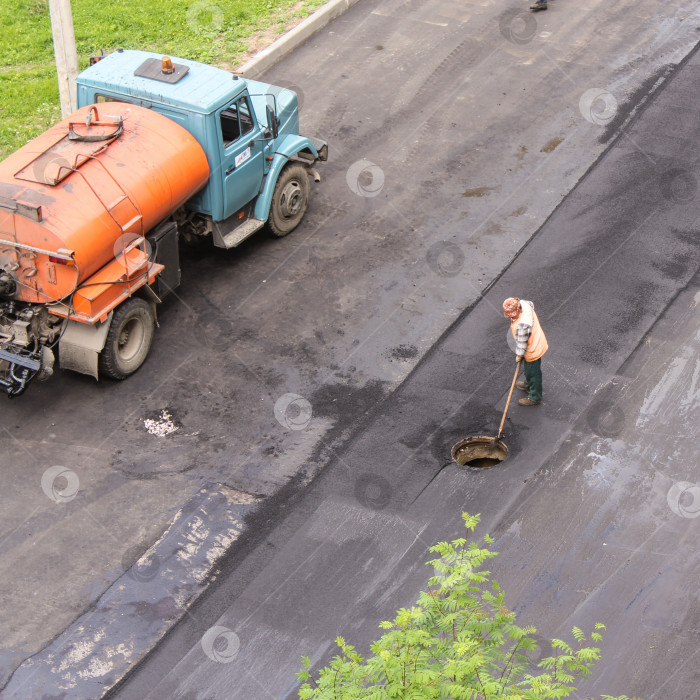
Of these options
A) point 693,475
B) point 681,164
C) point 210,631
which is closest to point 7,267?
point 210,631

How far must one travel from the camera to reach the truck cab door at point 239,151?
11094 millimetres

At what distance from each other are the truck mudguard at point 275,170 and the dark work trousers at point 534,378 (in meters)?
4.01

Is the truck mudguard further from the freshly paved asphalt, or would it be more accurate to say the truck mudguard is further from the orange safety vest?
the orange safety vest

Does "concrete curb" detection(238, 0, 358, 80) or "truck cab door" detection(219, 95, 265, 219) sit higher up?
"truck cab door" detection(219, 95, 265, 219)

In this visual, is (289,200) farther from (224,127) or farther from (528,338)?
(528,338)

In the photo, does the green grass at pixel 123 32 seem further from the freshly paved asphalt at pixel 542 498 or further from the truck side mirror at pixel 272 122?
the freshly paved asphalt at pixel 542 498

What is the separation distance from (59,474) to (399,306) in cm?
444

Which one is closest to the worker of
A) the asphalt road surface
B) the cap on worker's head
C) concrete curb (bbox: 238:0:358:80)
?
the cap on worker's head

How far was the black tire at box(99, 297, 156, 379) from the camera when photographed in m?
10.1

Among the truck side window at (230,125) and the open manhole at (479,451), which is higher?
the truck side window at (230,125)

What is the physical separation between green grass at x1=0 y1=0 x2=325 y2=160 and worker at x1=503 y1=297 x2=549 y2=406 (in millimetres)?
8511

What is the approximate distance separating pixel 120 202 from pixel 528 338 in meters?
4.38

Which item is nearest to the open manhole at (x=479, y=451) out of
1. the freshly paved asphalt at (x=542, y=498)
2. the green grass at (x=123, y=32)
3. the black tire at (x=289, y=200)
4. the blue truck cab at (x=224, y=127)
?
the freshly paved asphalt at (x=542, y=498)

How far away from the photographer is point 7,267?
31.0ft
